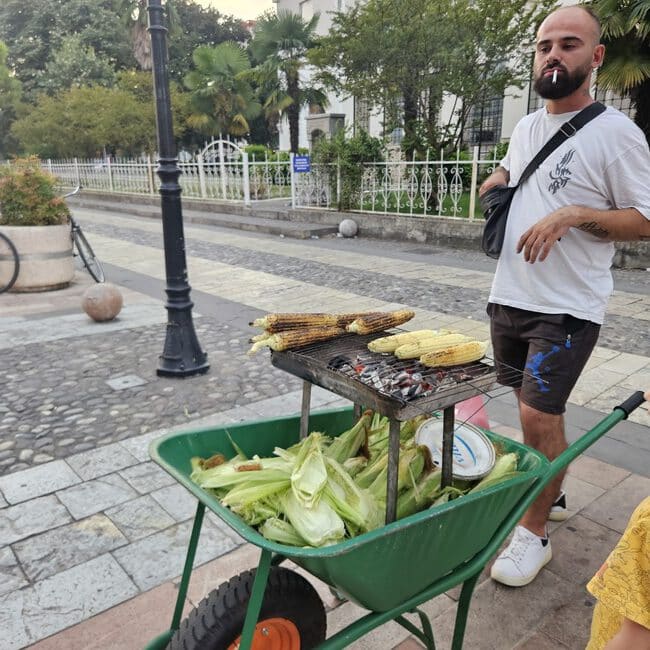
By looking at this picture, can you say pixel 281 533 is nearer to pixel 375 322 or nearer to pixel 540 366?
pixel 375 322

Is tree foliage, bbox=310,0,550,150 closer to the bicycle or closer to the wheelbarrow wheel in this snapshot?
the bicycle

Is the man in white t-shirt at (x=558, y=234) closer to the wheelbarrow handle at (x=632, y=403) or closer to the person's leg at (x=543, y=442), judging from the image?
the person's leg at (x=543, y=442)

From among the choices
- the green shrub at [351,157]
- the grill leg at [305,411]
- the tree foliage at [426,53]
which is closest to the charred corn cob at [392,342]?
the grill leg at [305,411]

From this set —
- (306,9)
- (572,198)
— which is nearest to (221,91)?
(306,9)

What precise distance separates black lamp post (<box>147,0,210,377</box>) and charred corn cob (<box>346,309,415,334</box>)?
2.77m

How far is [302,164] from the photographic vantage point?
554 inches

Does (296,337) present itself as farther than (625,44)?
No

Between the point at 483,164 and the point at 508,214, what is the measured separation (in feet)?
29.1

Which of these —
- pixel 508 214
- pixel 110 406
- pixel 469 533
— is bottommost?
pixel 110 406

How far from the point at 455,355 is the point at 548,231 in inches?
25.0

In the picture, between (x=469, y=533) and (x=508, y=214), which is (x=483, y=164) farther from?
(x=469, y=533)

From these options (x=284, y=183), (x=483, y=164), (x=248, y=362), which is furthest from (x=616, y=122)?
(x=284, y=183)

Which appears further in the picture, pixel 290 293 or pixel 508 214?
pixel 290 293

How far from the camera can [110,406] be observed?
13.9 feet
